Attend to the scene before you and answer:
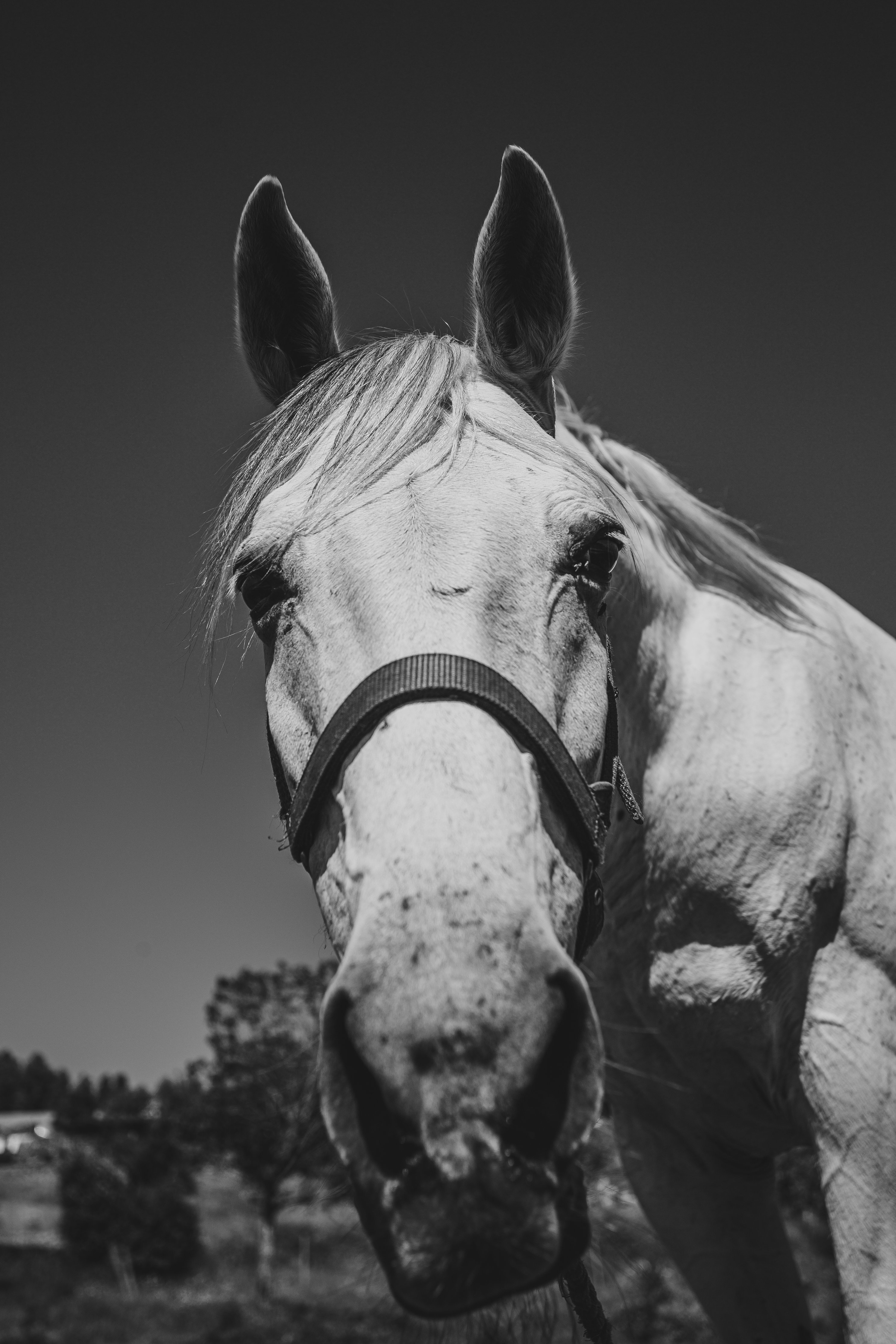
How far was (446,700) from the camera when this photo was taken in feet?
6.01

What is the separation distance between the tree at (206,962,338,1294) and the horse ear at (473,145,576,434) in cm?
2955

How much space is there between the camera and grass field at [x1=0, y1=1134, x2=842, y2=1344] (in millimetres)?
20328

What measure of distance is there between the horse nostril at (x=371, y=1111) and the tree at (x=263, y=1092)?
30.4 metres

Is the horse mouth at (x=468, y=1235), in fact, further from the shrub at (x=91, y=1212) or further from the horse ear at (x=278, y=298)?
the shrub at (x=91, y=1212)

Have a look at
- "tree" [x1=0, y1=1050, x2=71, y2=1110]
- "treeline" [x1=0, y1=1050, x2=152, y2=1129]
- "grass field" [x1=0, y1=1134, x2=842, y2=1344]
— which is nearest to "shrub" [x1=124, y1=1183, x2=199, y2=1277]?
"grass field" [x1=0, y1=1134, x2=842, y2=1344]

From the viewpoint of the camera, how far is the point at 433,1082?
143 cm

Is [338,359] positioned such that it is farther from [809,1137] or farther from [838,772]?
[809,1137]

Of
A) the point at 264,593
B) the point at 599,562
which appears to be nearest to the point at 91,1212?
the point at 264,593

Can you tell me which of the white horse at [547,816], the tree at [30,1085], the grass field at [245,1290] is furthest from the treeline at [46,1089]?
the white horse at [547,816]

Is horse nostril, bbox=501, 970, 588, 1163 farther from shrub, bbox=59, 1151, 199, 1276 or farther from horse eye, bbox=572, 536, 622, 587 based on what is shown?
shrub, bbox=59, 1151, 199, 1276

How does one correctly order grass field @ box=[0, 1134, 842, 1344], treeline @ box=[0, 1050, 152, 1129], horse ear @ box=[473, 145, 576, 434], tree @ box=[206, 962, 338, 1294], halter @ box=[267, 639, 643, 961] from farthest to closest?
1. treeline @ box=[0, 1050, 152, 1129]
2. tree @ box=[206, 962, 338, 1294]
3. grass field @ box=[0, 1134, 842, 1344]
4. horse ear @ box=[473, 145, 576, 434]
5. halter @ box=[267, 639, 643, 961]

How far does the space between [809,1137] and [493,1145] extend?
72.2 inches

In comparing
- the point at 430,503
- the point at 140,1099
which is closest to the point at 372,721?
the point at 430,503

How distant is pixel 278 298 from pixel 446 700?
6.14 feet
